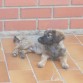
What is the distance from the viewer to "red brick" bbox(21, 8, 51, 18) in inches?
155

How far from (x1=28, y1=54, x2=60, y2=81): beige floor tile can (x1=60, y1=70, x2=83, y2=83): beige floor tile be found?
0.21 ft

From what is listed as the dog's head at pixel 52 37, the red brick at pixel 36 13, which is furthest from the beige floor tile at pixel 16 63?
the red brick at pixel 36 13

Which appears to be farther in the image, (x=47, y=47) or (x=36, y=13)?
(x=36, y=13)

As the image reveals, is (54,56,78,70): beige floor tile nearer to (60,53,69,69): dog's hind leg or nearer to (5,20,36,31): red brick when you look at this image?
(60,53,69,69): dog's hind leg

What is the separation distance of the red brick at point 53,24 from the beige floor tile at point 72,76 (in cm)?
96

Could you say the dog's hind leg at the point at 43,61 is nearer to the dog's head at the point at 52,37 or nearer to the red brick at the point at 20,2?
the dog's head at the point at 52,37

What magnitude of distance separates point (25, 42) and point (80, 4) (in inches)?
33.5

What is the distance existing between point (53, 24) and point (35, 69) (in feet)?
3.12

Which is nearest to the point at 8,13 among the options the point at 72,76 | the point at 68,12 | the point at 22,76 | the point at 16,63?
the point at 68,12

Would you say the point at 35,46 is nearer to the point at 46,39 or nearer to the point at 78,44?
the point at 46,39

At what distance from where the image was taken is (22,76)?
10.1ft

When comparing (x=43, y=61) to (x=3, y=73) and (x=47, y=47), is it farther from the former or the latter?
(x=3, y=73)

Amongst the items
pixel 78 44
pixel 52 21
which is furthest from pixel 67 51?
pixel 52 21

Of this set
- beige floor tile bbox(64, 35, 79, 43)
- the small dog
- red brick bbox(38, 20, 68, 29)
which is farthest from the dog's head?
red brick bbox(38, 20, 68, 29)
